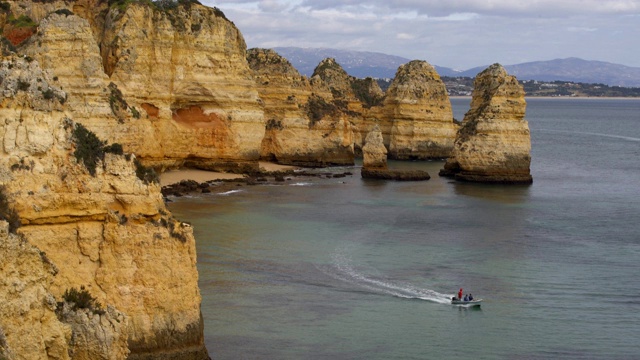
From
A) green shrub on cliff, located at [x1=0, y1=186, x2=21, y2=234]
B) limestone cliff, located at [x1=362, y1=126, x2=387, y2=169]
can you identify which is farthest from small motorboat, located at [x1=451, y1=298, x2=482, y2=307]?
limestone cliff, located at [x1=362, y1=126, x2=387, y2=169]

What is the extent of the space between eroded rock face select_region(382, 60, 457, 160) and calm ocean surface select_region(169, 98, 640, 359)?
70.1 feet

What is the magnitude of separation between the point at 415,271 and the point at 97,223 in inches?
656

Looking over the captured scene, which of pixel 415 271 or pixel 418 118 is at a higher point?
pixel 418 118

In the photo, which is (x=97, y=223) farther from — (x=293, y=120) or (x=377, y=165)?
(x=293, y=120)

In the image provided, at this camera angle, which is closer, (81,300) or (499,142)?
(81,300)

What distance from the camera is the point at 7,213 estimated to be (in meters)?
15.8

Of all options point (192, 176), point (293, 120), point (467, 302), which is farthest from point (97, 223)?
point (293, 120)

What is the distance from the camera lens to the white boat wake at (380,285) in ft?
94.7

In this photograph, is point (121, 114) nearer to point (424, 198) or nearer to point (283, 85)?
point (424, 198)

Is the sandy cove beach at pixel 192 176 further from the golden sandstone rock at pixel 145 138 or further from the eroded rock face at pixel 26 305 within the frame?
the eroded rock face at pixel 26 305

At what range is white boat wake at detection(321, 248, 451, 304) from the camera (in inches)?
1137

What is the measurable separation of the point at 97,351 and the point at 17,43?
34814mm

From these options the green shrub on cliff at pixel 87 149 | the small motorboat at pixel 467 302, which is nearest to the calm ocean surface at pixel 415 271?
the small motorboat at pixel 467 302

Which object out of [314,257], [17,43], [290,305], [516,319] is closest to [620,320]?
[516,319]
